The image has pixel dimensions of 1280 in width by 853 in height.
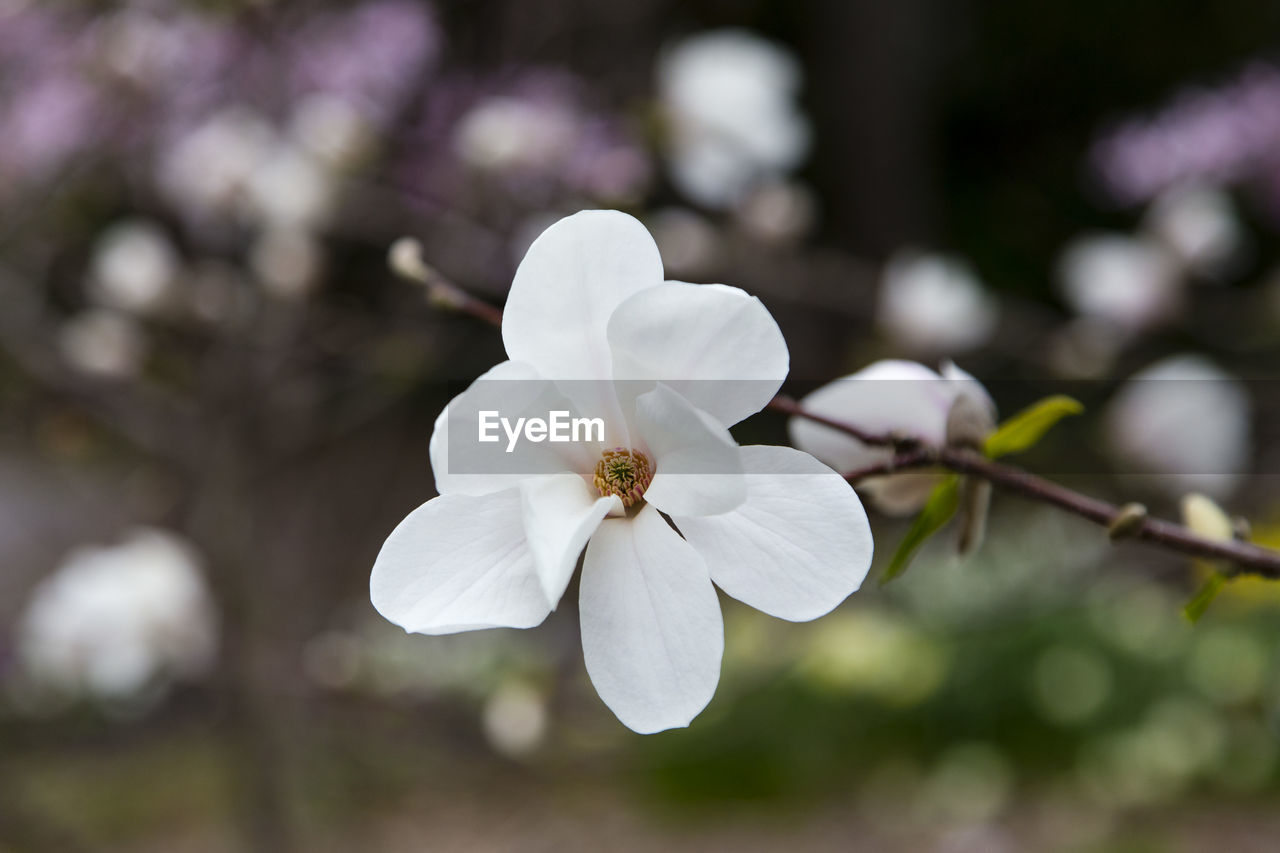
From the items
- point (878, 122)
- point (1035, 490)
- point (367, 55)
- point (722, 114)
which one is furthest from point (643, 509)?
point (878, 122)

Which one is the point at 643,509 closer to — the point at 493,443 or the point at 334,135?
the point at 493,443

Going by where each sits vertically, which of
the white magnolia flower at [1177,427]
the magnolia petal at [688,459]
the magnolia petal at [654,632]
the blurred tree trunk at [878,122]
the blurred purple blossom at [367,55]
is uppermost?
the blurred tree trunk at [878,122]

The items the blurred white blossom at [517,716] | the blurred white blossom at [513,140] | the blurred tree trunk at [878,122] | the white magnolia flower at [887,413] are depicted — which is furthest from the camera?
the blurred tree trunk at [878,122]

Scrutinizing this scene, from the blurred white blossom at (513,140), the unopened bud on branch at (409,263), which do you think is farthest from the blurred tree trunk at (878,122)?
the unopened bud on branch at (409,263)

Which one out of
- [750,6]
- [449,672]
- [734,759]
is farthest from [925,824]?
[750,6]

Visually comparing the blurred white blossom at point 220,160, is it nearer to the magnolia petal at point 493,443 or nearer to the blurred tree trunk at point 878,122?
the magnolia petal at point 493,443

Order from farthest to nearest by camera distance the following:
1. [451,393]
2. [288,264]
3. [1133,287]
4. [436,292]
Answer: [451,393] → [1133,287] → [288,264] → [436,292]
